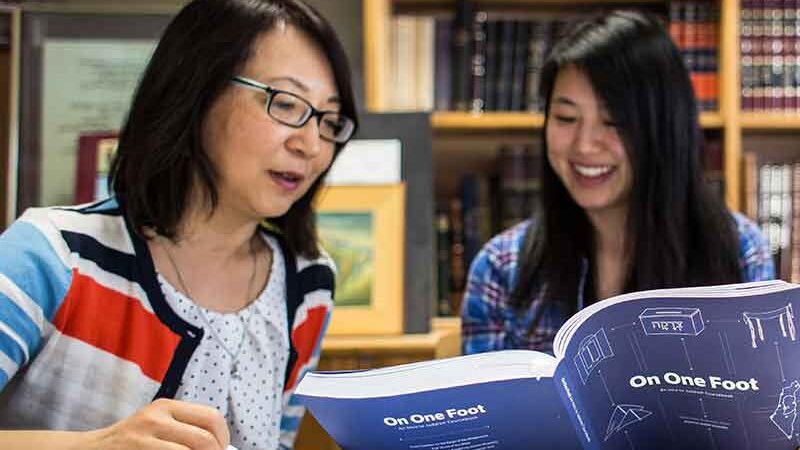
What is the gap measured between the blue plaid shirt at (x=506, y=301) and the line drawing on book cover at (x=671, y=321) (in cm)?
70

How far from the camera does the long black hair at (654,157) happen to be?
4.60 feet

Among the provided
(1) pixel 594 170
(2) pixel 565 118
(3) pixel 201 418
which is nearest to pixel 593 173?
(1) pixel 594 170

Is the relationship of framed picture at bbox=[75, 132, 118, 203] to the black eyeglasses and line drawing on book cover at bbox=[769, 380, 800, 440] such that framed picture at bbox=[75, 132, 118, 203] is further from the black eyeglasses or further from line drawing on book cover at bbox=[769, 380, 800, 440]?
line drawing on book cover at bbox=[769, 380, 800, 440]

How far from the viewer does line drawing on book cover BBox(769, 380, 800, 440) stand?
0.78 metres

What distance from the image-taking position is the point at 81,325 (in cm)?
103

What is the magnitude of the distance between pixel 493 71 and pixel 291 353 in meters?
1.06

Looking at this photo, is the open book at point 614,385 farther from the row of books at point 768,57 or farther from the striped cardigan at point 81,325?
the row of books at point 768,57

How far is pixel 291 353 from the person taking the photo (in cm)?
125

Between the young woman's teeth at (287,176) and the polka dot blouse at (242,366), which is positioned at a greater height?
the young woman's teeth at (287,176)

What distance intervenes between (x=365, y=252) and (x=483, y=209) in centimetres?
44

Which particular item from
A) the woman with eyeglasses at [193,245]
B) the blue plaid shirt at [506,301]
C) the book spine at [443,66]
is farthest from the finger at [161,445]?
the book spine at [443,66]

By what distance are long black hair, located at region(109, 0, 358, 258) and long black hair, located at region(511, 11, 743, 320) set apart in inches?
20.3

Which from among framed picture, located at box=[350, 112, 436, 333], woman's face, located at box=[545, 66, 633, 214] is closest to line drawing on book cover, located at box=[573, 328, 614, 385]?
woman's face, located at box=[545, 66, 633, 214]

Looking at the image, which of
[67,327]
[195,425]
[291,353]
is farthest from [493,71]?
[195,425]
